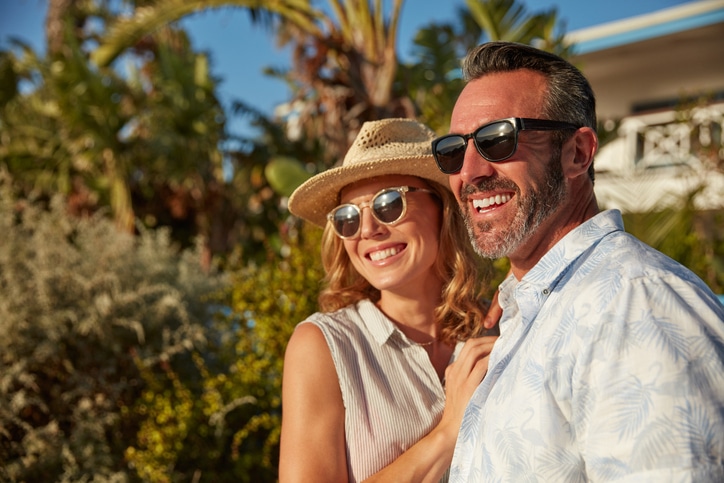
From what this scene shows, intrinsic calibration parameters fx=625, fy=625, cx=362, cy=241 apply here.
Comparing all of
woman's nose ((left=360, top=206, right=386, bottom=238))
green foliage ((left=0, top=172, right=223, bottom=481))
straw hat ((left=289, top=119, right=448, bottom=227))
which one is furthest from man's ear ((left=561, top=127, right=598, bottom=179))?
green foliage ((left=0, top=172, right=223, bottom=481))

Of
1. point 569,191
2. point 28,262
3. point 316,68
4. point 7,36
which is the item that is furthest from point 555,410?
point 7,36

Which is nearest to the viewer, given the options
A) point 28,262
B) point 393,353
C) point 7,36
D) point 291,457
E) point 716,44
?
point 291,457

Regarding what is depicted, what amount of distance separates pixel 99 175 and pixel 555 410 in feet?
43.1

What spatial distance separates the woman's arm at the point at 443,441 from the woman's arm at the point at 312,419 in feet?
0.52

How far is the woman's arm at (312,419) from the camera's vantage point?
6.56ft

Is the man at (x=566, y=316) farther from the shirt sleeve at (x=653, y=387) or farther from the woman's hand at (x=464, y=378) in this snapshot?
the woman's hand at (x=464, y=378)

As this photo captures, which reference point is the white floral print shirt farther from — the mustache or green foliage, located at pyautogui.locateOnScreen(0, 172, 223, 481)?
green foliage, located at pyautogui.locateOnScreen(0, 172, 223, 481)

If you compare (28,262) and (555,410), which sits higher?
(28,262)

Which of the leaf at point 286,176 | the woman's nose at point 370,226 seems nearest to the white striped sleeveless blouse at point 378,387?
the woman's nose at point 370,226

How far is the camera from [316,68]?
825cm

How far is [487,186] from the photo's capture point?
1.84 metres

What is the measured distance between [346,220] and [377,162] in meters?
0.27

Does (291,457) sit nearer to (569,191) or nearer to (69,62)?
(569,191)

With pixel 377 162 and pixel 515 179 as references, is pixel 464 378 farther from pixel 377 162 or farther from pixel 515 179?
pixel 377 162
